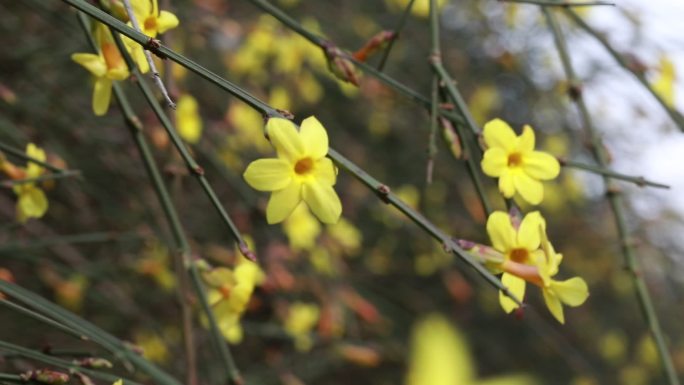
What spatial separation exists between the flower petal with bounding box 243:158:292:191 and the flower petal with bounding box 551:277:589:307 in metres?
0.39

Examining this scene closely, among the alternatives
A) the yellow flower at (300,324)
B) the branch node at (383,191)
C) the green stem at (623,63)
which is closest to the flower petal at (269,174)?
the branch node at (383,191)

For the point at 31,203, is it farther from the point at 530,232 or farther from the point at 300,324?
the point at 300,324

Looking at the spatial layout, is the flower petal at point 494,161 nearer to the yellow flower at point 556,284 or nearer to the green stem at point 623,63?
the yellow flower at point 556,284

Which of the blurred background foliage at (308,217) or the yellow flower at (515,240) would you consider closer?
the yellow flower at (515,240)

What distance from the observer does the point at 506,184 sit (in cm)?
118

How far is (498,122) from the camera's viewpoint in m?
1.20

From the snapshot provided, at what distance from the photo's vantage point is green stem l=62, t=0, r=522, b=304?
35.7 inches

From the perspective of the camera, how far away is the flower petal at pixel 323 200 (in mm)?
1027

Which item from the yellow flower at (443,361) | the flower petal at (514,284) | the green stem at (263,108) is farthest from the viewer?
the flower petal at (514,284)

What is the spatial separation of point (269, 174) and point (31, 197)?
0.57 metres

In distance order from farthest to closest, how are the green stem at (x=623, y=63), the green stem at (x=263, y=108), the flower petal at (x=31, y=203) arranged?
1. the green stem at (x=623, y=63)
2. the flower petal at (x=31, y=203)
3. the green stem at (x=263, y=108)

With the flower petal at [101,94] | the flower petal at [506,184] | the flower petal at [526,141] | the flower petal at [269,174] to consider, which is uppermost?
the flower petal at [101,94]

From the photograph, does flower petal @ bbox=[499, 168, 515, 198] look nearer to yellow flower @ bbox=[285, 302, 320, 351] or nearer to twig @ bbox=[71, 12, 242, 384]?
twig @ bbox=[71, 12, 242, 384]

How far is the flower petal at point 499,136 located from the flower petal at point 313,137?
309 mm
